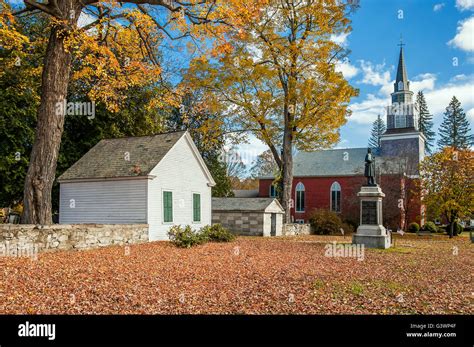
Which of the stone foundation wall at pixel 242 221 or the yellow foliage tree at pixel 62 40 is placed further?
the stone foundation wall at pixel 242 221

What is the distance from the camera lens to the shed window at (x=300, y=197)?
1825 inches

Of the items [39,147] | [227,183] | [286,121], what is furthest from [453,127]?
[39,147]

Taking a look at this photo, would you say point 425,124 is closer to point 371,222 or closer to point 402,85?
point 402,85

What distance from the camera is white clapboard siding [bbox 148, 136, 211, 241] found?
18406mm

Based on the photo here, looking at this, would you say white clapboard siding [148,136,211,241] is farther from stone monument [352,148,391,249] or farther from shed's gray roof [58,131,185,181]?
stone monument [352,148,391,249]

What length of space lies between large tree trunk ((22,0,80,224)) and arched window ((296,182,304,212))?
35.9 metres

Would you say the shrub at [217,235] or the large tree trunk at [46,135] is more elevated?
the large tree trunk at [46,135]

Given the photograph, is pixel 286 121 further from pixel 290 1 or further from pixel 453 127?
pixel 453 127

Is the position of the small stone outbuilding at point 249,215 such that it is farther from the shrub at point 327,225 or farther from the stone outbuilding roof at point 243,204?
the shrub at point 327,225

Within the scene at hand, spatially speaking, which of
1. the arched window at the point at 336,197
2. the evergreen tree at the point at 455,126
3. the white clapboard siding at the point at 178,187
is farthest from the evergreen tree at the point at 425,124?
the white clapboard siding at the point at 178,187

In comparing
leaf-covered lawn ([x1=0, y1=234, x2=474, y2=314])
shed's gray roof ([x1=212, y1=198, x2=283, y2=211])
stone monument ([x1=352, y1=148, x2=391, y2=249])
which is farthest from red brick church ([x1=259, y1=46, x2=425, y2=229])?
leaf-covered lawn ([x1=0, y1=234, x2=474, y2=314])

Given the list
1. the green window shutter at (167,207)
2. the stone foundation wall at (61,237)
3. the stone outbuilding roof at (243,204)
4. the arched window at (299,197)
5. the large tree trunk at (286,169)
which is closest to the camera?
the stone foundation wall at (61,237)

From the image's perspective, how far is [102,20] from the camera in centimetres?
1340
